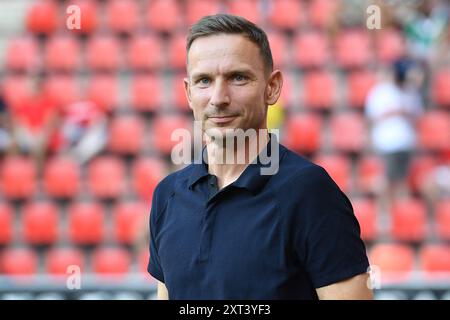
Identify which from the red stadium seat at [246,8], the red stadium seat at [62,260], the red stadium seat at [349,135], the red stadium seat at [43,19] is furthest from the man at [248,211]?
the red stadium seat at [43,19]

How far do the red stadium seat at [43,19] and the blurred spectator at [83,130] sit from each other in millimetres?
1262

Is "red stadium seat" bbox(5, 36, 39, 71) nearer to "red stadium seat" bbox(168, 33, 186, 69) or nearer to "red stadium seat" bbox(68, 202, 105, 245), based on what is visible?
"red stadium seat" bbox(168, 33, 186, 69)

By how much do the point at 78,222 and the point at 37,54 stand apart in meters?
1.86

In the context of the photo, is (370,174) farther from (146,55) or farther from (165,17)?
(165,17)

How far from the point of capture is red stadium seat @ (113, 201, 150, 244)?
6539 millimetres

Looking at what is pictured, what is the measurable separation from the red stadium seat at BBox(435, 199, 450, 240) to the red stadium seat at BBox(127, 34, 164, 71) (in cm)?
267

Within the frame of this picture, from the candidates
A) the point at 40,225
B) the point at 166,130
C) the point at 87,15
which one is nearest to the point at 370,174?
the point at 166,130

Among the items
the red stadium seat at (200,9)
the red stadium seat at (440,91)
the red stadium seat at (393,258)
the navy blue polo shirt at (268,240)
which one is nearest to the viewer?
the navy blue polo shirt at (268,240)

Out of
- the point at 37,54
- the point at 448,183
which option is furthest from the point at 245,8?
the point at 448,183

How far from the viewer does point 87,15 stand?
7.93m

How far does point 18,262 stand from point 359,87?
3.05 meters

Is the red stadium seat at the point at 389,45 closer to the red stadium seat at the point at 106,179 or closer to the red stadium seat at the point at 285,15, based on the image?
the red stadium seat at the point at 285,15

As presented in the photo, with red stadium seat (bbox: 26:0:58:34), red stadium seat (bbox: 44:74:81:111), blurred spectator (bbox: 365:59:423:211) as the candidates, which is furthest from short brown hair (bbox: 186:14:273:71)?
red stadium seat (bbox: 26:0:58:34)

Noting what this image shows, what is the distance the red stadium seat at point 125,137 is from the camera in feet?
23.4
